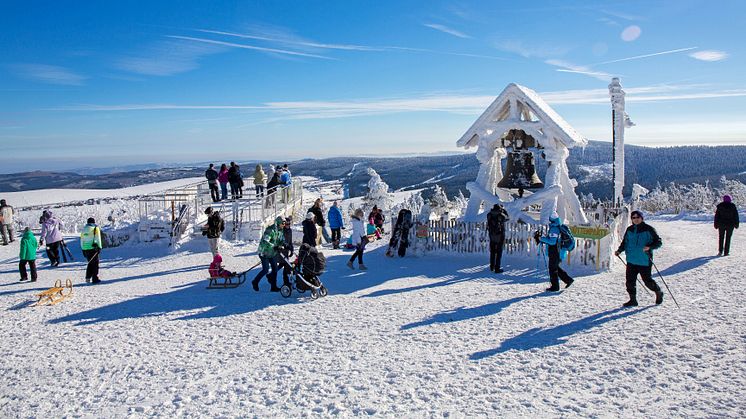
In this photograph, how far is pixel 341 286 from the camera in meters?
11.9

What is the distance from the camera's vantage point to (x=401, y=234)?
15.2 metres

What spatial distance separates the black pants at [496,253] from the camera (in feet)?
42.0

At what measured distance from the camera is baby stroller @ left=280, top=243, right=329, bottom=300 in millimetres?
10594

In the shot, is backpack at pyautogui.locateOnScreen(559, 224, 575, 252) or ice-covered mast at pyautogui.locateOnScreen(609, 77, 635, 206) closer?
backpack at pyautogui.locateOnScreen(559, 224, 575, 252)

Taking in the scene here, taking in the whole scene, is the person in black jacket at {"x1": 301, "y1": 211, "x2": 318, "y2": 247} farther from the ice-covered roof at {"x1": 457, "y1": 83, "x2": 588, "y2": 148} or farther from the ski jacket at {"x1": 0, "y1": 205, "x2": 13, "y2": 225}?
the ski jacket at {"x1": 0, "y1": 205, "x2": 13, "y2": 225}

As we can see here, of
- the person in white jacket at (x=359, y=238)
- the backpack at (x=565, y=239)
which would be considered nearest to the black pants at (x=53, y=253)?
the person in white jacket at (x=359, y=238)

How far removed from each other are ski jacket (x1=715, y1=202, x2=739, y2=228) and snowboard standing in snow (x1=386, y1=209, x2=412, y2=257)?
893 centimetres

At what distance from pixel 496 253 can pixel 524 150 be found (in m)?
4.27

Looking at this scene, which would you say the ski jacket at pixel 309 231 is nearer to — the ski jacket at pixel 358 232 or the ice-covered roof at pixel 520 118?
the ski jacket at pixel 358 232

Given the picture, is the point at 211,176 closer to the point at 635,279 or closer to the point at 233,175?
the point at 233,175

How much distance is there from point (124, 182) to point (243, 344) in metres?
129

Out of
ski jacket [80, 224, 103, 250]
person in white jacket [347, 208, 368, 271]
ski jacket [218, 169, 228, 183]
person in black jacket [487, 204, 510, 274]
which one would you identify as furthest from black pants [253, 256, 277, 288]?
ski jacket [218, 169, 228, 183]

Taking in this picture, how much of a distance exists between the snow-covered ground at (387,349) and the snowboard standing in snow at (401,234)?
8.70 feet

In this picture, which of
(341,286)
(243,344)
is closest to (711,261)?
(341,286)
